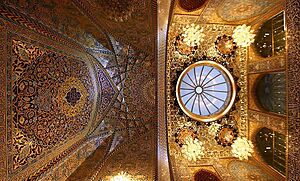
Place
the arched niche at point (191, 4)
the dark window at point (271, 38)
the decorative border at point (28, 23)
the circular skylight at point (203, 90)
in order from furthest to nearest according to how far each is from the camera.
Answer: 1. the circular skylight at point (203, 90)
2. the dark window at point (271, 38)
3. the arched niche at point (191, 4)
4. the decorative border at point (28, 23)

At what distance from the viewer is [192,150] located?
534 centimetres

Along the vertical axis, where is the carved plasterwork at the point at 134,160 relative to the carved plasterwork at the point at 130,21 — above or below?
below

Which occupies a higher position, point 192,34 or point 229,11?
point 229,11

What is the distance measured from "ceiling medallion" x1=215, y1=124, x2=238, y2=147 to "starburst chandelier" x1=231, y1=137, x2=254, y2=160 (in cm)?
38

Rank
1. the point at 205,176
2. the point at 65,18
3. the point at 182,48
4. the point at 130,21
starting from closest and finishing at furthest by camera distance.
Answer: the point at 65,18, the point at 130,21, the point at 205,176, the point at 182,48

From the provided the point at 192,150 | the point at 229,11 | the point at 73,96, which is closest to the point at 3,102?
the point at 73,96

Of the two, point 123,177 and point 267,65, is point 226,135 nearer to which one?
point 267,65

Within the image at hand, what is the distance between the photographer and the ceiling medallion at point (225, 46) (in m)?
5.82

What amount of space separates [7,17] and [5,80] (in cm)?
70

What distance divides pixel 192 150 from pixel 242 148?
120 cm

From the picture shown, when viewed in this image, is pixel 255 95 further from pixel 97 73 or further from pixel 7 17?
pixel 7 17

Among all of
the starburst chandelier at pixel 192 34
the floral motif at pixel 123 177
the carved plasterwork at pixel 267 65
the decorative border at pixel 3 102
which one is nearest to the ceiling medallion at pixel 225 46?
the carved plasterwork at pixel 267 65

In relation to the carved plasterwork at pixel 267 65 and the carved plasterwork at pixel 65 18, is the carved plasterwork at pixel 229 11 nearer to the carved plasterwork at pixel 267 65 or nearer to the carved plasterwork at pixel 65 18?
the carved plasterwork at pixel 267 65

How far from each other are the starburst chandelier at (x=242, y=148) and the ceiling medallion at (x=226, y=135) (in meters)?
0.38
